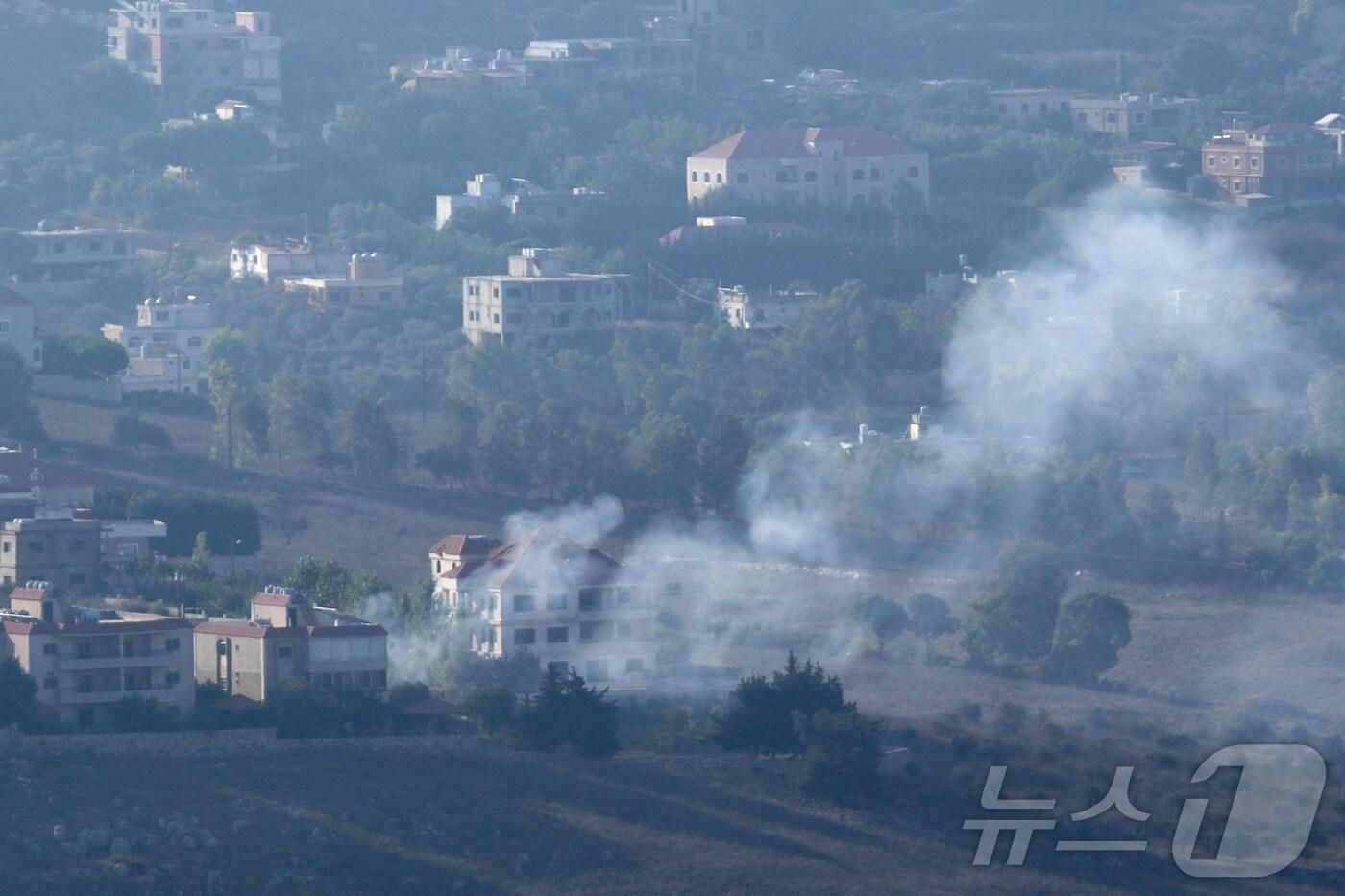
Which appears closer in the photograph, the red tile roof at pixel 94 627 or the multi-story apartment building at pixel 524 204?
the red tile roof at pixel 94 627

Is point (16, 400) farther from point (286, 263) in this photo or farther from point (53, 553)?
point (286, 263)

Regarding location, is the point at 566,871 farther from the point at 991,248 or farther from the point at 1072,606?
the point at 991,248

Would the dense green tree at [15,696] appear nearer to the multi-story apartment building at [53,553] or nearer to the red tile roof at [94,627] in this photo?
the red tile roof at [94,627]

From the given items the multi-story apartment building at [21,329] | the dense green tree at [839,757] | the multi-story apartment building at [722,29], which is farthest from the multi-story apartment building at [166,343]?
the multi-story apartment building at [722,29]

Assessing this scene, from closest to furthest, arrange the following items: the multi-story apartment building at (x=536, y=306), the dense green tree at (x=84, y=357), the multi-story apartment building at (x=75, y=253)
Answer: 1. the dense green tree at (x=84, y=357)
2. the multi-story apartment building at (x=536, y=306)
3. the multi-story apartment building at (x=75, y=253)

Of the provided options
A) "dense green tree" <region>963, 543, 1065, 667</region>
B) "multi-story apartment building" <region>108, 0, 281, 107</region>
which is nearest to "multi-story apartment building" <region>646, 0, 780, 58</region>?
"multi-story apartment building" <region>108, 0, 281, 107</region>

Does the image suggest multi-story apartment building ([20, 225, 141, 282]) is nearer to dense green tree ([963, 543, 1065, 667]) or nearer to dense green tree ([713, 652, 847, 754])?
dense green tree ([963, 543, 1065, 667])
